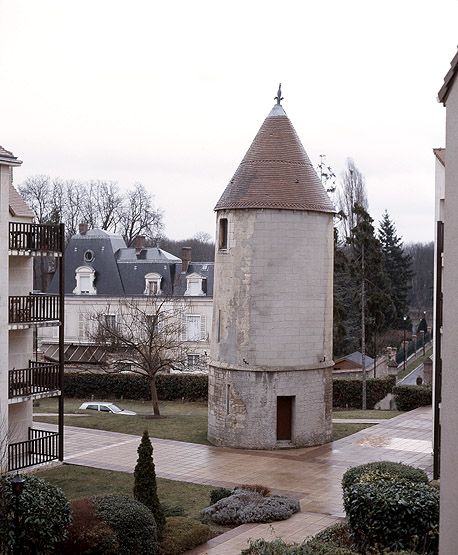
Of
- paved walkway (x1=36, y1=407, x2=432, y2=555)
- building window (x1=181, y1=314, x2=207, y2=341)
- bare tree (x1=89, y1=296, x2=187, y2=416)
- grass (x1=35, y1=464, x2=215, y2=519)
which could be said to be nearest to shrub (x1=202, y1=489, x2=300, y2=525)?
paved walkway (x1=36, y1=407, x2=432, y2=555)

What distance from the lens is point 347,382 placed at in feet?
125

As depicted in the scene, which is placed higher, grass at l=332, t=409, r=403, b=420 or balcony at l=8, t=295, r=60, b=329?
balcony at l=8, t=295, r=60, b=329

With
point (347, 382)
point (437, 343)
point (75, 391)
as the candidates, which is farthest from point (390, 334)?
point (437, 343)

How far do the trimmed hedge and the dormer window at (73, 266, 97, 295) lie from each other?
13592 mm

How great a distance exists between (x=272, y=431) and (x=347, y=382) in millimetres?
12107

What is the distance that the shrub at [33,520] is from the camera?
44.8 ft

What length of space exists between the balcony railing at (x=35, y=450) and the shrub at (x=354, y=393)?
1722 centimetres

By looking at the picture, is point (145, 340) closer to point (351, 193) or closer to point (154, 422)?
point (154, 422)

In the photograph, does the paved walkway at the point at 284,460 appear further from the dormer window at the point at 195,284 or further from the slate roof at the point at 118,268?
the slate roof at the point at 118,268

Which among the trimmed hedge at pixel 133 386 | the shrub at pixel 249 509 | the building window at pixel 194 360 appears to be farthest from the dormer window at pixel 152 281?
the shrub at pixel 249 509

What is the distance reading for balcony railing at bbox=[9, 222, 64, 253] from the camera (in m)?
22.2

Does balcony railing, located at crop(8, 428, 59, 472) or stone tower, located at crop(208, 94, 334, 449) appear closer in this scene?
balcony railing, located at crop(8, 428, 59, 472)

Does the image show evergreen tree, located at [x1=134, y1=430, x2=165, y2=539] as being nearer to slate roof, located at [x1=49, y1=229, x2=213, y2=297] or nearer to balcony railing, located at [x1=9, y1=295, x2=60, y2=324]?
balcony railing, located at [x1=9, y1=295, x2=60, y2=324]

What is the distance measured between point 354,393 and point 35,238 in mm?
20530
